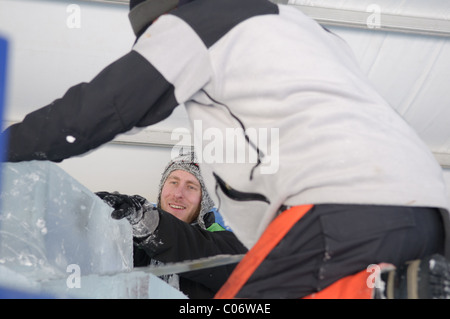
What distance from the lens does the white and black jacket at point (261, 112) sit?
0.88 metres

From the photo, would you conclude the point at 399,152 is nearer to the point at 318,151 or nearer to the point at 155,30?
the point at 318,151

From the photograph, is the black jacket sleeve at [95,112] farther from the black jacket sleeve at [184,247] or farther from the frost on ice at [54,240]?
the black jacket sleeve at [184,247]

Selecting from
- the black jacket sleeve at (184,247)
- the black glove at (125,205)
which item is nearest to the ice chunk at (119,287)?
the black glove at (125,205)

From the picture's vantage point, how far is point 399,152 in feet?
2.95

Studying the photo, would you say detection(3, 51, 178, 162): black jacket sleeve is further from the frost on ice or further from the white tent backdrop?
the white tent backdrop

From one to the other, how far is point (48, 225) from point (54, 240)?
0.03 meters

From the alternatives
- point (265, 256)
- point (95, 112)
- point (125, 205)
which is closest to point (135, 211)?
point (125, 205)

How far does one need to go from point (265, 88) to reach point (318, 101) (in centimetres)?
9

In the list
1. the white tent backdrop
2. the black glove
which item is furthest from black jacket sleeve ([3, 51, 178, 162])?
the white tent backdrop

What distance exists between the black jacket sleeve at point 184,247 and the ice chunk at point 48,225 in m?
0.56

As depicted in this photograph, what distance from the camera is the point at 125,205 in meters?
1.72

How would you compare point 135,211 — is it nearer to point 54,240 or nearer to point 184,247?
point 184,247

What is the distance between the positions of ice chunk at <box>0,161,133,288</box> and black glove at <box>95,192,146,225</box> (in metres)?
0.16
